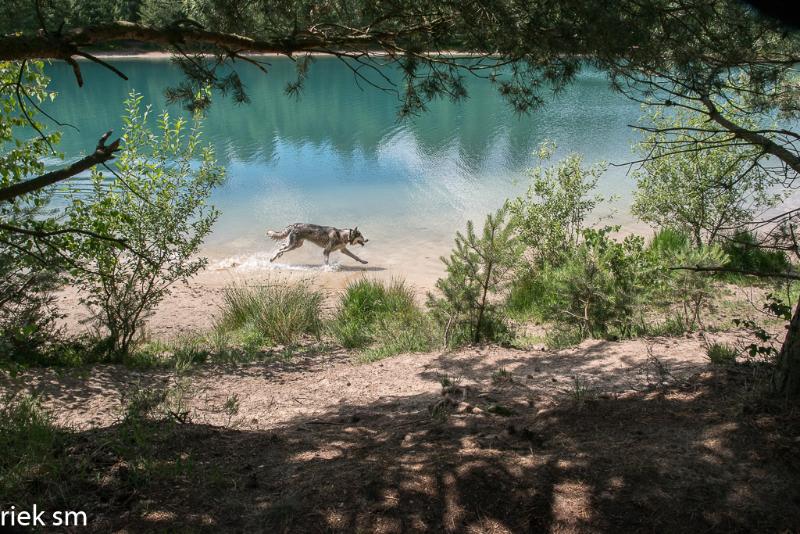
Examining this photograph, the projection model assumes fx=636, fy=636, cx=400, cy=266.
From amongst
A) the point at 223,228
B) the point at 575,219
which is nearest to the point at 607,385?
the point at 575,219

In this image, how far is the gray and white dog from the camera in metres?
13.5

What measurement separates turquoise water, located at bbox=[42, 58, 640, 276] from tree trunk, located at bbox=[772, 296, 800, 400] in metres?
5.52

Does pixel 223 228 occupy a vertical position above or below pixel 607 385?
below

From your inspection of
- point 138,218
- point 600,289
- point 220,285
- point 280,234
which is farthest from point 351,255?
point 600,289

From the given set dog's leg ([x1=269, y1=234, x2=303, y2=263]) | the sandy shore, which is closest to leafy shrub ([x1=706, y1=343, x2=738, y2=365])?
the sandy shore

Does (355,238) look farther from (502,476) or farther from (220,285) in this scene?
(502,476)

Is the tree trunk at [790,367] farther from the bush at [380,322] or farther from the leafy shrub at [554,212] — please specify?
the leafy shrub at [554,212]

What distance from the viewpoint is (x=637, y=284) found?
7176 millimetres

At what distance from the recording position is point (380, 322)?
856cm

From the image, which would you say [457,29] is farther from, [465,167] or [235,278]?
[465,167]

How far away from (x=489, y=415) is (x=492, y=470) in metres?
1.06

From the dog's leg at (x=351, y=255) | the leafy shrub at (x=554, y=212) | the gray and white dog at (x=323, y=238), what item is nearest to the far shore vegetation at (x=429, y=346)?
the leafy shrub at (x=554, y=212)

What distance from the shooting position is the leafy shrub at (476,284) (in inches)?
271

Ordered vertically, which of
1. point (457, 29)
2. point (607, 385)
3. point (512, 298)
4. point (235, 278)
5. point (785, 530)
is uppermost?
point (457, 29)
